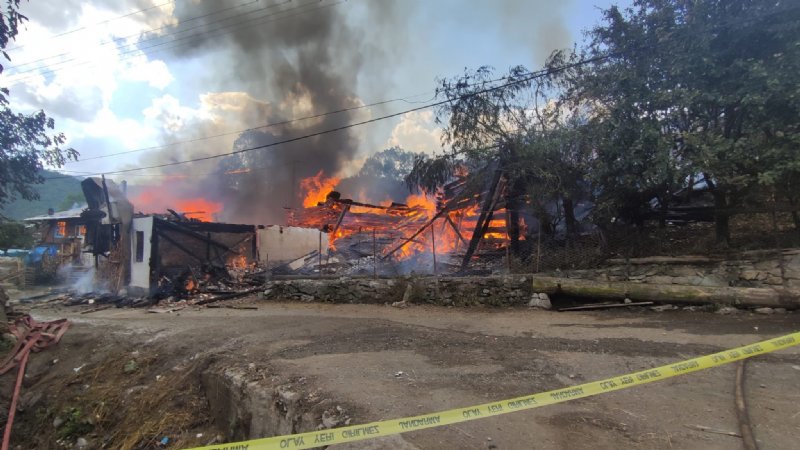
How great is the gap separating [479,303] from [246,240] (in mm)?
12171

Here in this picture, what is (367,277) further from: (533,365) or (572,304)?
(533,365)

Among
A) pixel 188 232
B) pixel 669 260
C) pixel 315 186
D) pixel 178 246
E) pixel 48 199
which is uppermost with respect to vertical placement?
pixel 48 199

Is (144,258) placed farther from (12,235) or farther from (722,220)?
(722,220)

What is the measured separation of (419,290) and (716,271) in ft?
21.4

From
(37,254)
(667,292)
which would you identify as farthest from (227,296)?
(37,254)

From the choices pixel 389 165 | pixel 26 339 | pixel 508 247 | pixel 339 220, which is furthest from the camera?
pixel 389 165

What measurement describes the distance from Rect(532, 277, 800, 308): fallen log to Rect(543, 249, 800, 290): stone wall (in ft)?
1.32

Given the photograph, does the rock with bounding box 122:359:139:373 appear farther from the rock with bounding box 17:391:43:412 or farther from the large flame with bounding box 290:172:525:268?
the large flame with bounding box 290:172:525:268

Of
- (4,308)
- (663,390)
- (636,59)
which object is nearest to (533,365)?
(663,390)

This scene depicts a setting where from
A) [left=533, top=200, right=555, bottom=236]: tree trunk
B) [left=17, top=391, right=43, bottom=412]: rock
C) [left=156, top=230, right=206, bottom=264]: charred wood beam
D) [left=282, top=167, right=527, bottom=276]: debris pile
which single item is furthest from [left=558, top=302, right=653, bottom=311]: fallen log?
[left=156, top=230, right=206, bottom=264]: charred wood beam

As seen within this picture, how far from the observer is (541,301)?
945 cm

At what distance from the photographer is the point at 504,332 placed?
7.36 metres

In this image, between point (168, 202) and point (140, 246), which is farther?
point (168, 202)

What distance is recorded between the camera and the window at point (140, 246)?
15767 millimetres
